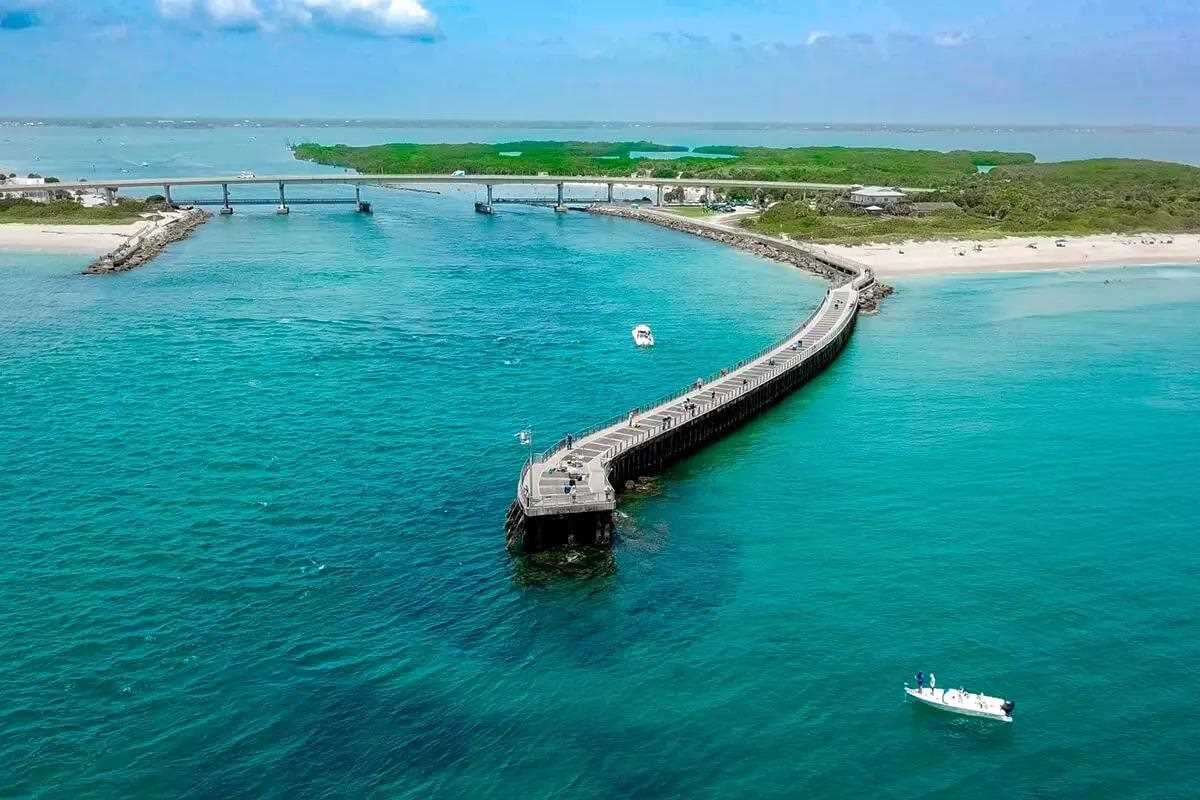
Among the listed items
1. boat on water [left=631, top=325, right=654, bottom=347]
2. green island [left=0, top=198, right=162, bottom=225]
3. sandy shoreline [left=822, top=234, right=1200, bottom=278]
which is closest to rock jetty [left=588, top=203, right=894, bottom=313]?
sandy shoreline [left=822, top=234, right=1200, bottom=278]

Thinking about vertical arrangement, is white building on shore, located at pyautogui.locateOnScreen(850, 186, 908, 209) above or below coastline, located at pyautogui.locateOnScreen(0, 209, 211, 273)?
above

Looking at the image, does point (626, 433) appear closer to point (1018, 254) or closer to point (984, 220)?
point (1018, 254)

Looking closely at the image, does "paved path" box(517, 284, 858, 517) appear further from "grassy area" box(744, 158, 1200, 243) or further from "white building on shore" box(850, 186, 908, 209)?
"white building on shore" box(850, 186, 908, 209)

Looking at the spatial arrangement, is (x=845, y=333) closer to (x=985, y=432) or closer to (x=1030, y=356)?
(x=1030, y=356)

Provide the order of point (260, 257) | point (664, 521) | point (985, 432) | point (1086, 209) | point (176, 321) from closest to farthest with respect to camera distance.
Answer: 1. point (664, 521)
2. point (985, 432)
3. point (176, 321)
4. point (260, 257)
5. point (1086, 209)

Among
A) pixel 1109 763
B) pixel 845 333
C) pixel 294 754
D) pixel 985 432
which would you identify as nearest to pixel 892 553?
pixel 1109 763
